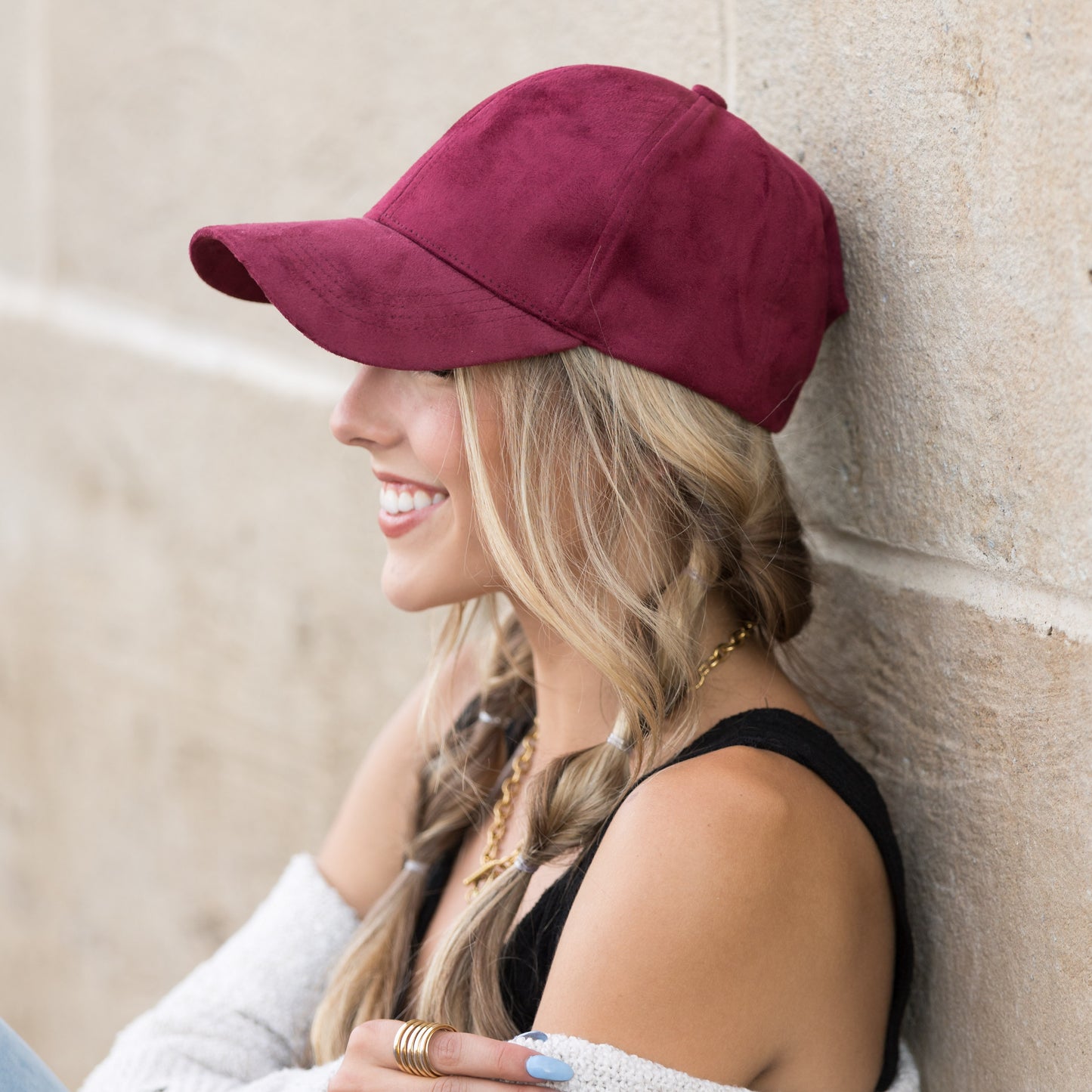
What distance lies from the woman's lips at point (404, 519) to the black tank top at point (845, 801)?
332 mm

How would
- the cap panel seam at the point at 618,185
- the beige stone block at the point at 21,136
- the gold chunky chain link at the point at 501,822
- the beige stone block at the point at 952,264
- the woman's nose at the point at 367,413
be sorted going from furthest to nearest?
the beige stone block at the point at 21,136 < the gold chunky chain link at the point at 501,822 < the woman's nose at the point at 367,413 < the cap panel seam at the point at 618,185 < the beige stone block at the point at 952,264

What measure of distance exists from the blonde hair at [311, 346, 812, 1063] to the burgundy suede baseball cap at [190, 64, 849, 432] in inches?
1.6

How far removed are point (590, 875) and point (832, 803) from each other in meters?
0.23

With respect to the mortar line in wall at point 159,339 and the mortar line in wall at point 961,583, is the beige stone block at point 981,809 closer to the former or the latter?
the mortar line in wall at point 961,583

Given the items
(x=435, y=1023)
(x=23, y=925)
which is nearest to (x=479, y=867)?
(x=435, y=1023)

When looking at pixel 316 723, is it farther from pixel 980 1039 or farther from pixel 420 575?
pixel 980 1039

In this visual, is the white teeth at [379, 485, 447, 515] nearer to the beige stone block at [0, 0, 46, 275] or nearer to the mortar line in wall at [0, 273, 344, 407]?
the mortar line in wall at [0, 273, 344, 407]

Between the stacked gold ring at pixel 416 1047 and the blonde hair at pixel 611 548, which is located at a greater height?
the blonde hair at pixel 611 548

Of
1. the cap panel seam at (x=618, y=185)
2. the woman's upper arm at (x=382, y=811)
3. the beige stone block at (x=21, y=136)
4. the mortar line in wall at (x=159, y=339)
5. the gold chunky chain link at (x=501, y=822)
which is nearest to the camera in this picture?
the cap panel seam at (x=618, y=185)

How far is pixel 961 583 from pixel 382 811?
2.57 ft

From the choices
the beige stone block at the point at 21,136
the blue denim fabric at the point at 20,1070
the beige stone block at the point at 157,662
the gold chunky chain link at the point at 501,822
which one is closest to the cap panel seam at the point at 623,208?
the gold chunky chain link at the point at 501,822

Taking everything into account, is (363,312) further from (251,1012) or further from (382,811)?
(251,1012)

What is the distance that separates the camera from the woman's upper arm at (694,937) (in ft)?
3.30

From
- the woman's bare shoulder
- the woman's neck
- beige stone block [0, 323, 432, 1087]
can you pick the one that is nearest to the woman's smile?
the woman's neck
